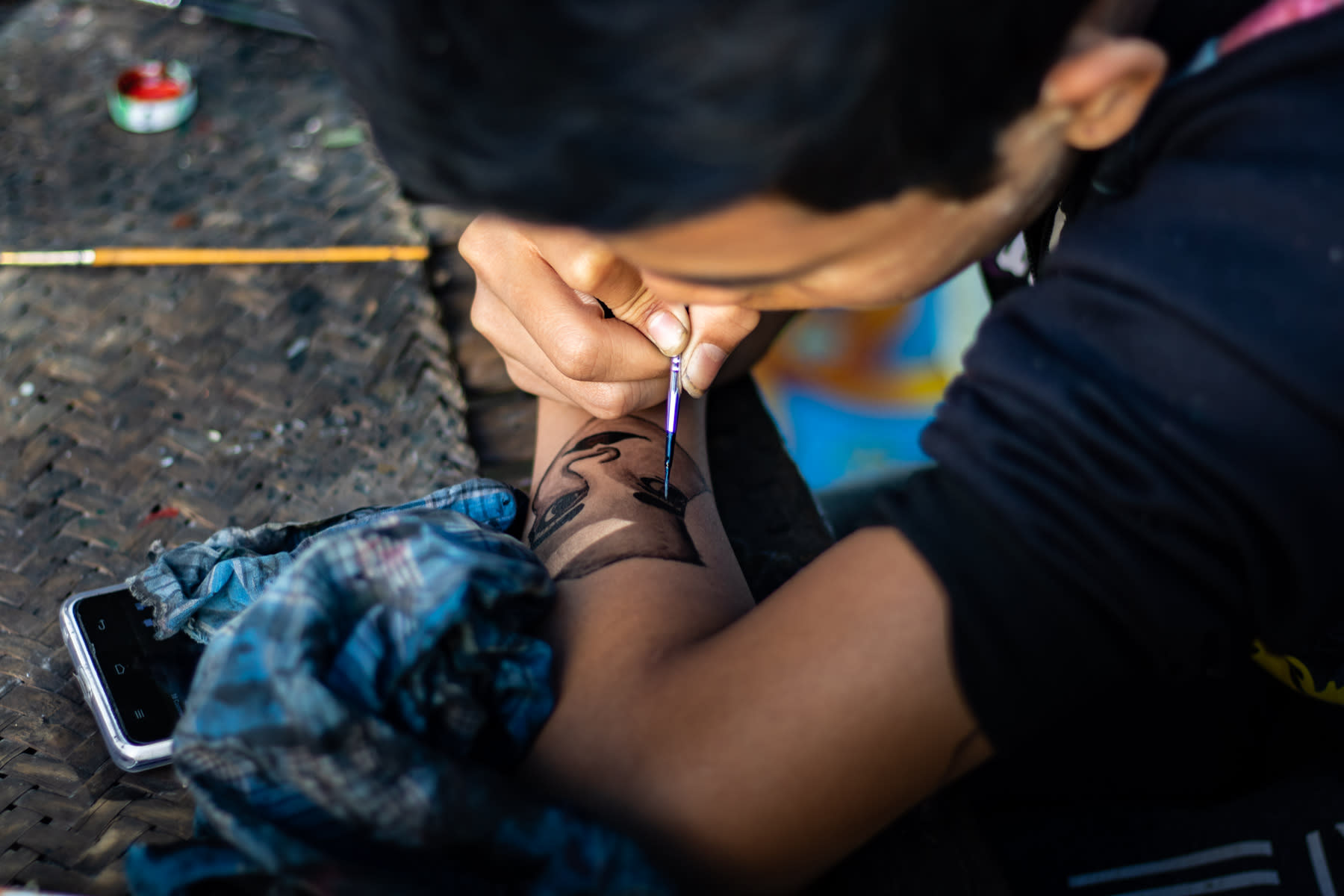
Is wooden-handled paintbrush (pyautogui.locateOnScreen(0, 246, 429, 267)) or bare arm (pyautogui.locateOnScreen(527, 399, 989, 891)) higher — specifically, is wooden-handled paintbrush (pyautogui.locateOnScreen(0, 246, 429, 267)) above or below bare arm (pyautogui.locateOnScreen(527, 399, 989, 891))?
below

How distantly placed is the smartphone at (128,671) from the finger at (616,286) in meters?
0.57

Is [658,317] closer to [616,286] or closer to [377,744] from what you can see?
[616,286]

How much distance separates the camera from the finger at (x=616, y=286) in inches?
39.4

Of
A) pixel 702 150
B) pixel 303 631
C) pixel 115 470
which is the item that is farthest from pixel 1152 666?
pixel 115 470

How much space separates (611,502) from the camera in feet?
3.53

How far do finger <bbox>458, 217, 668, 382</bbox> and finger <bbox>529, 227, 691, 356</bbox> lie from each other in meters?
0.01

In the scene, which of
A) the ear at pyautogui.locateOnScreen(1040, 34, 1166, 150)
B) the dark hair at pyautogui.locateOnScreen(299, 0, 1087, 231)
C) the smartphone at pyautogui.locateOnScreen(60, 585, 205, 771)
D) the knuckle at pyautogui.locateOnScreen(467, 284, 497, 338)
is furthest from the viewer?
the knuckle at pyautogui.locateOnScreen(467, 284, 497, 338)

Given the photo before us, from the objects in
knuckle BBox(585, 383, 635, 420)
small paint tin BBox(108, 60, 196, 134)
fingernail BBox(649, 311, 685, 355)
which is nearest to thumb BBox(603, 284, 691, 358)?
fingernail BBox(649, 311, 685, 355)

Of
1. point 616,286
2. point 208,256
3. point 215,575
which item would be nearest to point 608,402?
point 616,286

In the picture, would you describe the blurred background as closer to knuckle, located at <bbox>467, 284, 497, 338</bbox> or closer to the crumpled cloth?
knuckle, located at <bbox>467, 284, 497, 338</bbox>

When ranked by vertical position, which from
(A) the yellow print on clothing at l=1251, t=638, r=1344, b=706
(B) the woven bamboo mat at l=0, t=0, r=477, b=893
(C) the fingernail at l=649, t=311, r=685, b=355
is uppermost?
(C) the fingernail at l=649, t=311, r=685, b=355

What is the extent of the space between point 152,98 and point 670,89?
167 cm

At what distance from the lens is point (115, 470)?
127 cm

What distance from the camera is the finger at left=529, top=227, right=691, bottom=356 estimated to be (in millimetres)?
1002
